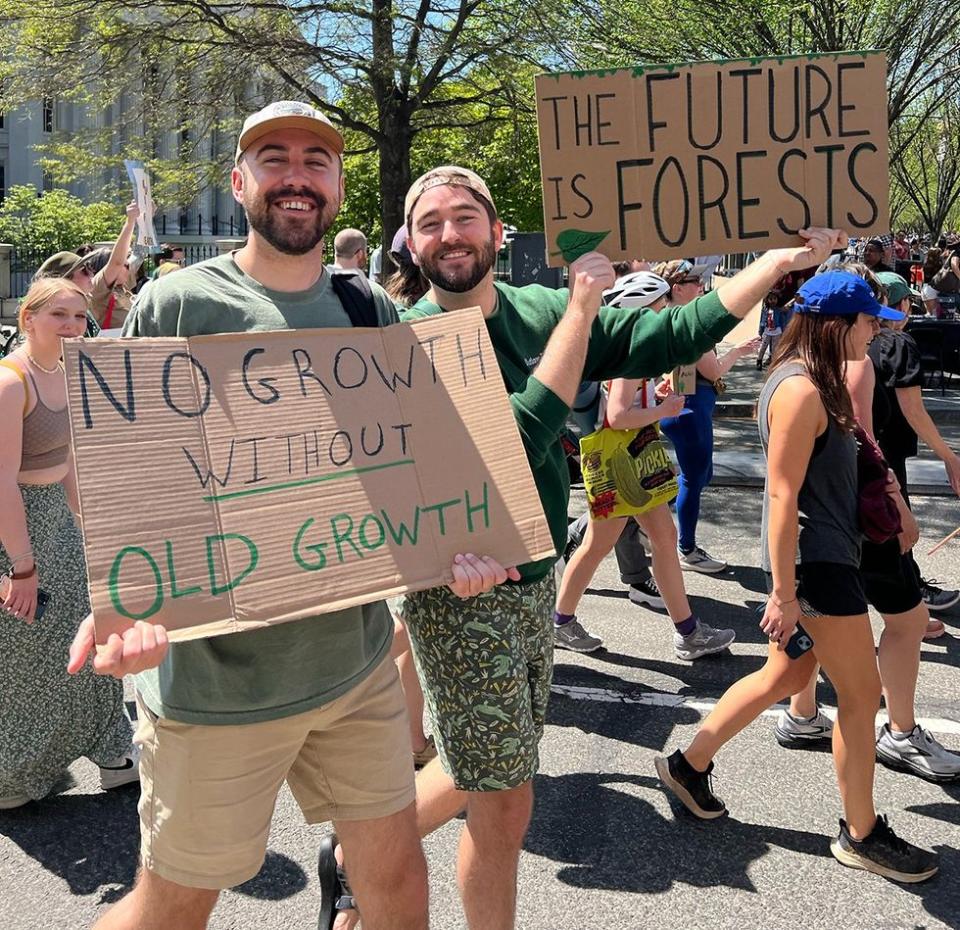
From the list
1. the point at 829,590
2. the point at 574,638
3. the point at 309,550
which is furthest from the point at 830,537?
the point at 574,638

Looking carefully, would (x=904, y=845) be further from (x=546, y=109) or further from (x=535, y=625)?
(x=546, y=109)

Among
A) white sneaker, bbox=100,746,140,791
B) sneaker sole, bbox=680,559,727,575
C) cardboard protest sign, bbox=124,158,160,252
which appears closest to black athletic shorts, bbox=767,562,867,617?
white sneaker, bbox=100,746,140,791

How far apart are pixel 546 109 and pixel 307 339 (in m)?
1.02

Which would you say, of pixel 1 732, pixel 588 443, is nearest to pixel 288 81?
pixel 588 443

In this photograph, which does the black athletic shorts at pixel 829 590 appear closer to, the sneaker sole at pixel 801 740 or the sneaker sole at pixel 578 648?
the sneaker sole at pixel 801 740

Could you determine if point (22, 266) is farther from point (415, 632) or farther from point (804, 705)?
point (415, 632)

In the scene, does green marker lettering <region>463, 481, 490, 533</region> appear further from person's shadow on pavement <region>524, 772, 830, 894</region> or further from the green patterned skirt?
the green patterned skirt

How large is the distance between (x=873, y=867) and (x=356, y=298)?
225 cm

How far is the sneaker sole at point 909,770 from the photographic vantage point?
144 inches

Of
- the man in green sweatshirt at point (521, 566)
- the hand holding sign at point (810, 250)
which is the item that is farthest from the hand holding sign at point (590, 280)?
the hand holding sign at point (810, 250)

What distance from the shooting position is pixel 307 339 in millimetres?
2070

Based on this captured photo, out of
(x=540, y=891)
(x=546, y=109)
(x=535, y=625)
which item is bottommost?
(x=540, y=891)

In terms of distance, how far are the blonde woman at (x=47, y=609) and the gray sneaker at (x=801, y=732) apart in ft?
7.82

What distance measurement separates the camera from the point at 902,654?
3.64m
